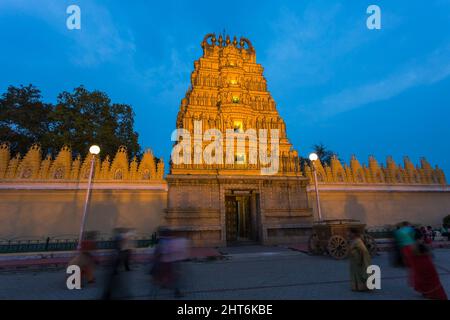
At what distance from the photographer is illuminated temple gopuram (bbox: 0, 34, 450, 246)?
16.3 metres

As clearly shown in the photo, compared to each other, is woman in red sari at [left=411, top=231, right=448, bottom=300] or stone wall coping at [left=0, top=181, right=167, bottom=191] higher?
stone wall coping at [left=0, top=181, right=167, bottom=191]

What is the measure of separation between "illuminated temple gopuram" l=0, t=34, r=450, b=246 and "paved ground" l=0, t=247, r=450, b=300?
6.59m

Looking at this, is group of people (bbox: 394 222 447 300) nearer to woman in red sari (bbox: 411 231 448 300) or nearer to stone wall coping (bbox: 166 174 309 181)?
woman in red sari (bbox: 411 231 448 300)

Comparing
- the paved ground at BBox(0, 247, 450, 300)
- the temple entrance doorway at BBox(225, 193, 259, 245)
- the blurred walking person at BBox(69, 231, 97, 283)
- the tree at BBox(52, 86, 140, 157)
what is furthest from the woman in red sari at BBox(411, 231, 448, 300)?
the tree at BBox(52, 86, 140, 157)

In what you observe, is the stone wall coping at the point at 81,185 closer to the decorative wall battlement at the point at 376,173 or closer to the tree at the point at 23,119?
the tree at the point at 23,119

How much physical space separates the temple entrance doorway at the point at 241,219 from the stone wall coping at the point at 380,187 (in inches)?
201

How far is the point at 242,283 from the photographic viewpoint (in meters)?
7.69

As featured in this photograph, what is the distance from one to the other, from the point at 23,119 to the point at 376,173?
33916 mm

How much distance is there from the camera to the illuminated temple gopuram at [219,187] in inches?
643

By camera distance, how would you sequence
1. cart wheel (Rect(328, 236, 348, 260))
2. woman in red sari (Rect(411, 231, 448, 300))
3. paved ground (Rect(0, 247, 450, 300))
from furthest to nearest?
cart wheel (Rect(328, 236, 348, 260)) → paved ground (Rect(0, 247, 450, 300)) → woman in red sari (Rect(411, 231, 448, 300))

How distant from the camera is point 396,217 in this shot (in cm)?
2061

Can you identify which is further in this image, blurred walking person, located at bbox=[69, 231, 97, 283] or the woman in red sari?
blurred walking person, located at bbox=[69, 231, 97, 283]

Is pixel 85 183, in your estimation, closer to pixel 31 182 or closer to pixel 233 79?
pixel 31 182
